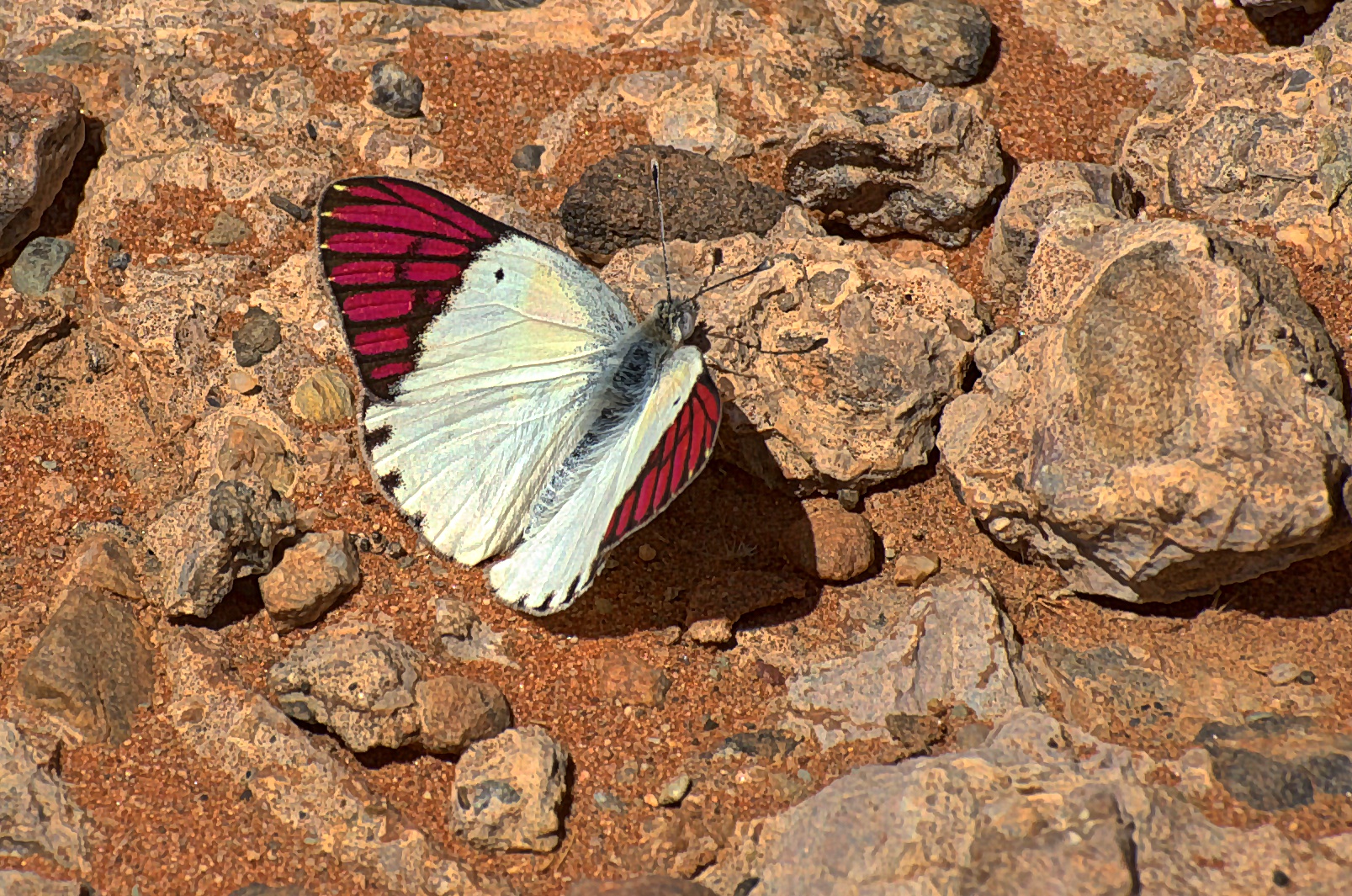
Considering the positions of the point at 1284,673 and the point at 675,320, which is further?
the point at 675,320

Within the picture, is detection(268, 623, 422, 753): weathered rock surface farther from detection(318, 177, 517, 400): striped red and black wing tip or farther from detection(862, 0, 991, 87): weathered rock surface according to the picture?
detection(862, 0, 991, 87): weathered rock surface

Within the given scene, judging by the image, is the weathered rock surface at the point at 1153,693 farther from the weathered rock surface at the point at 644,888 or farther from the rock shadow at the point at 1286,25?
the rock shadow at the point at 1286,25

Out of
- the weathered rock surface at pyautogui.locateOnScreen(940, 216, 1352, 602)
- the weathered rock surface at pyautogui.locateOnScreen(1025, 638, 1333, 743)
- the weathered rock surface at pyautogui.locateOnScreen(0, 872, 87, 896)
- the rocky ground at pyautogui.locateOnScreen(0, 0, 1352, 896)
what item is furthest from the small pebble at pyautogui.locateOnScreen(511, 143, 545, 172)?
the weathered rock surface at pyautogui.locateOnScreen(0, 872, 87, 896)

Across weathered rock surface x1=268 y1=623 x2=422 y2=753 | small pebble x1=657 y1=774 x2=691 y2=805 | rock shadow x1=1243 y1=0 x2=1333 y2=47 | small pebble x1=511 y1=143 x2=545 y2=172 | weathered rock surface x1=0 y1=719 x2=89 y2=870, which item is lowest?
weathered rock surface x1=0 y1=719 x2=89 y2=870

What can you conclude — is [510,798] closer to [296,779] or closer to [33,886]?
[296,779]

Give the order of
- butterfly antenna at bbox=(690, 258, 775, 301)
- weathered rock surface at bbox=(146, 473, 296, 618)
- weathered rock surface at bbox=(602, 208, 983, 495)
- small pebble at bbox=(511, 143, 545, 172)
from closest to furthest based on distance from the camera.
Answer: weathered rock surface at bbox=(146, 473, 296, 618), weathered rock surface at bbox=(602, 208, 983, 495), butterfly antenna at bbox=(690, 258, 775, 301), small pebble at bbox=(511, 143, 545, 172)

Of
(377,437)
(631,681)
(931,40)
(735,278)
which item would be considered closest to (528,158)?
(735,278)
